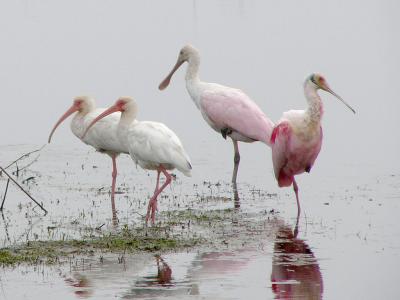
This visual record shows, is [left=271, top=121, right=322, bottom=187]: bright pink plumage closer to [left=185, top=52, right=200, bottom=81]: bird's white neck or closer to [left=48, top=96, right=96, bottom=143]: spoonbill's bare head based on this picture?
[left=48, top=96, right=96, bottom=143]: spoonbill's bare head

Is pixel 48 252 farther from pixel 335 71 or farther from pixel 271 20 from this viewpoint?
pixel 271 20

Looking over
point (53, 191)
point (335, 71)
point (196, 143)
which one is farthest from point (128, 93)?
point (53, 191)

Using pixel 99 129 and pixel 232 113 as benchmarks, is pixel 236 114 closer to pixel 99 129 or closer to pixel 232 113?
pixel 232 113

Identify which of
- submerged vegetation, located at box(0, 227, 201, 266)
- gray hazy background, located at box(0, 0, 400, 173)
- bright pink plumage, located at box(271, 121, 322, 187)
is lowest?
submerged vegetation, located at box(0, 227, 201, 266)

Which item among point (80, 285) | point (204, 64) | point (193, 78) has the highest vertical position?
point (204, 64)

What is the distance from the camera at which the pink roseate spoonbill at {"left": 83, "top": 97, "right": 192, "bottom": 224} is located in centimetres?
1120

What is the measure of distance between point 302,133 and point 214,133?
7.31 meters

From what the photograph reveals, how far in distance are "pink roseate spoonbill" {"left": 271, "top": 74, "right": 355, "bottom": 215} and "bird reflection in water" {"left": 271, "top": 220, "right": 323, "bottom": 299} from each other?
1686 mm

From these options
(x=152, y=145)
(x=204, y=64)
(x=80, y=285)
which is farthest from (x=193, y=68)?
(x=204, y=64)

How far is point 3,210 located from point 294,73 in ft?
45.9

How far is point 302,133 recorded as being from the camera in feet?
38.2

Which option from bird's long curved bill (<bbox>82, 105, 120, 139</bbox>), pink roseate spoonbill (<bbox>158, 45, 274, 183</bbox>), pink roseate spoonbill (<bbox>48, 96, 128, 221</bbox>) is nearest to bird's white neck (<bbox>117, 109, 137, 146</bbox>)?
bird's long curved bill (<bbox>82, 105, 120, 139</bbox>)

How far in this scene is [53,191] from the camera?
12945 mm

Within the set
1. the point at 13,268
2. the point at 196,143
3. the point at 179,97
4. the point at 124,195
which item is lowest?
the point at 13,268
